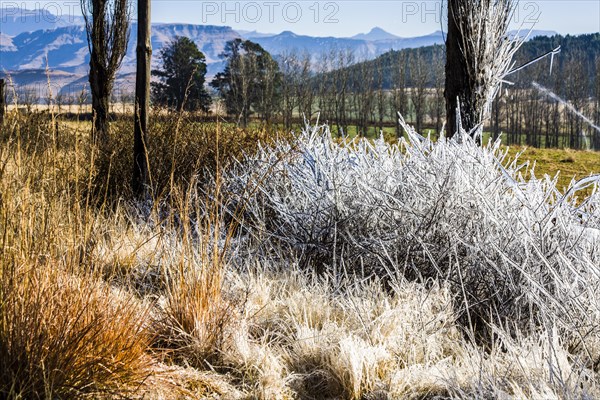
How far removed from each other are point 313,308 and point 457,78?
385cm

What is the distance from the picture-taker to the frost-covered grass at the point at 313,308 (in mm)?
2154

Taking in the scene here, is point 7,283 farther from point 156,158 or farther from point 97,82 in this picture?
point 97,82

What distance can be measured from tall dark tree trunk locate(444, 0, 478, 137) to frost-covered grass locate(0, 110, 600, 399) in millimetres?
1999

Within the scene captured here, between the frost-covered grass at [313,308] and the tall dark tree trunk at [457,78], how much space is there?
6.56 feet

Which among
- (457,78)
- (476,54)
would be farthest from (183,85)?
(476,54)

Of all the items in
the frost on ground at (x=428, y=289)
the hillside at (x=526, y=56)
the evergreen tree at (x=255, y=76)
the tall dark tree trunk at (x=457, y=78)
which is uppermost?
the hillside at (x=526, y=56)

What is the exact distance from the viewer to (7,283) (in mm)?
2086

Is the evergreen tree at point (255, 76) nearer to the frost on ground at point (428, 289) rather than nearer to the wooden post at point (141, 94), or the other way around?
the wooden post at point (141, 94)

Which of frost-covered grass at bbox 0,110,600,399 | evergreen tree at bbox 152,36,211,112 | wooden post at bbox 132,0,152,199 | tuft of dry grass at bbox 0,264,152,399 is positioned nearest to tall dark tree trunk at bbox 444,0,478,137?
frost-covered grass at bbox 0,110,600,399

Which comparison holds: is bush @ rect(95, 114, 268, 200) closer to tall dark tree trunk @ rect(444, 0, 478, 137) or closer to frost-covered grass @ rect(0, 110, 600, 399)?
frost-covered grass @ rect(0, 110, 600, 399)

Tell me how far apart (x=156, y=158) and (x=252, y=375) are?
3.92m

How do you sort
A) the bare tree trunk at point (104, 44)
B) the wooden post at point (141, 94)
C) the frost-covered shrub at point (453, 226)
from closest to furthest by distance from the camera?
the frost-covered shrub at point (453, 226) → the wooden post at point (141, 94) → the bare tree trunk at point (104, 44)

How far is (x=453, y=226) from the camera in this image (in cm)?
361

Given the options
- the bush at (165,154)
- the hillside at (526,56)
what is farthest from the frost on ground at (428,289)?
the hillside at (526,56)
